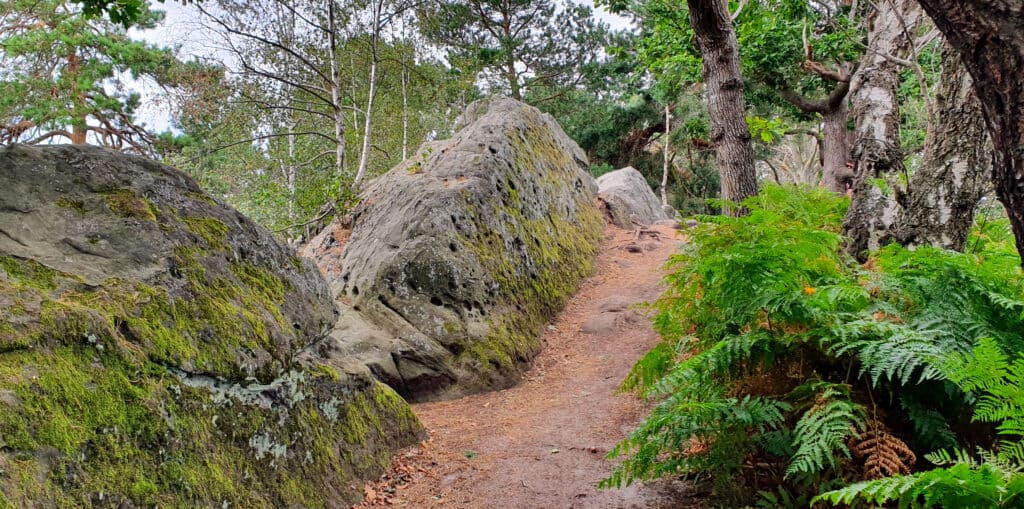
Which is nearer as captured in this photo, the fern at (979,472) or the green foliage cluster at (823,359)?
the fern at (979,472)

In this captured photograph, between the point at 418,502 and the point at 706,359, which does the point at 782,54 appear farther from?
the point at 418,502

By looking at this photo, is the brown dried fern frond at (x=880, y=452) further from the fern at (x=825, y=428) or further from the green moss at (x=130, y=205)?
the green moss at (x=130, y=205)

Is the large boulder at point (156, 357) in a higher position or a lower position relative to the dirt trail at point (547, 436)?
higher

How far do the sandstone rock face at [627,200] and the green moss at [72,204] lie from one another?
1369cm

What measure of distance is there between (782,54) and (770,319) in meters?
9.57

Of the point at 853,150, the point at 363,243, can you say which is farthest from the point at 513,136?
the point at 853,150

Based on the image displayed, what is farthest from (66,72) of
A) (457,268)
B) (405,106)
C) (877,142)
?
(877,142)

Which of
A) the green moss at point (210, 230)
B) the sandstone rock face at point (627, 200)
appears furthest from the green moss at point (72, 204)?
the sandstone rock face at point (627, 200)

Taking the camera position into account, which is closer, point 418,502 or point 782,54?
point 418,502

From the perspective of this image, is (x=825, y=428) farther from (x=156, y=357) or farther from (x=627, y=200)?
(x=627, y=200)

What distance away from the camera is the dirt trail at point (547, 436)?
12.7 ft

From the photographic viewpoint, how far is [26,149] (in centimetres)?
344

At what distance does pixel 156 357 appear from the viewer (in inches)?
119

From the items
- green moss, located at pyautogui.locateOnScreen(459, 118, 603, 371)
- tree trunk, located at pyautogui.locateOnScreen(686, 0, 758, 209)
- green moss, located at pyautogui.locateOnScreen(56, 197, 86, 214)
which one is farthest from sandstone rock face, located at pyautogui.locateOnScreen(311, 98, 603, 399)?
tree trunk, located at pyautogui.locateOnScreen(686, 0, 758, 209)
